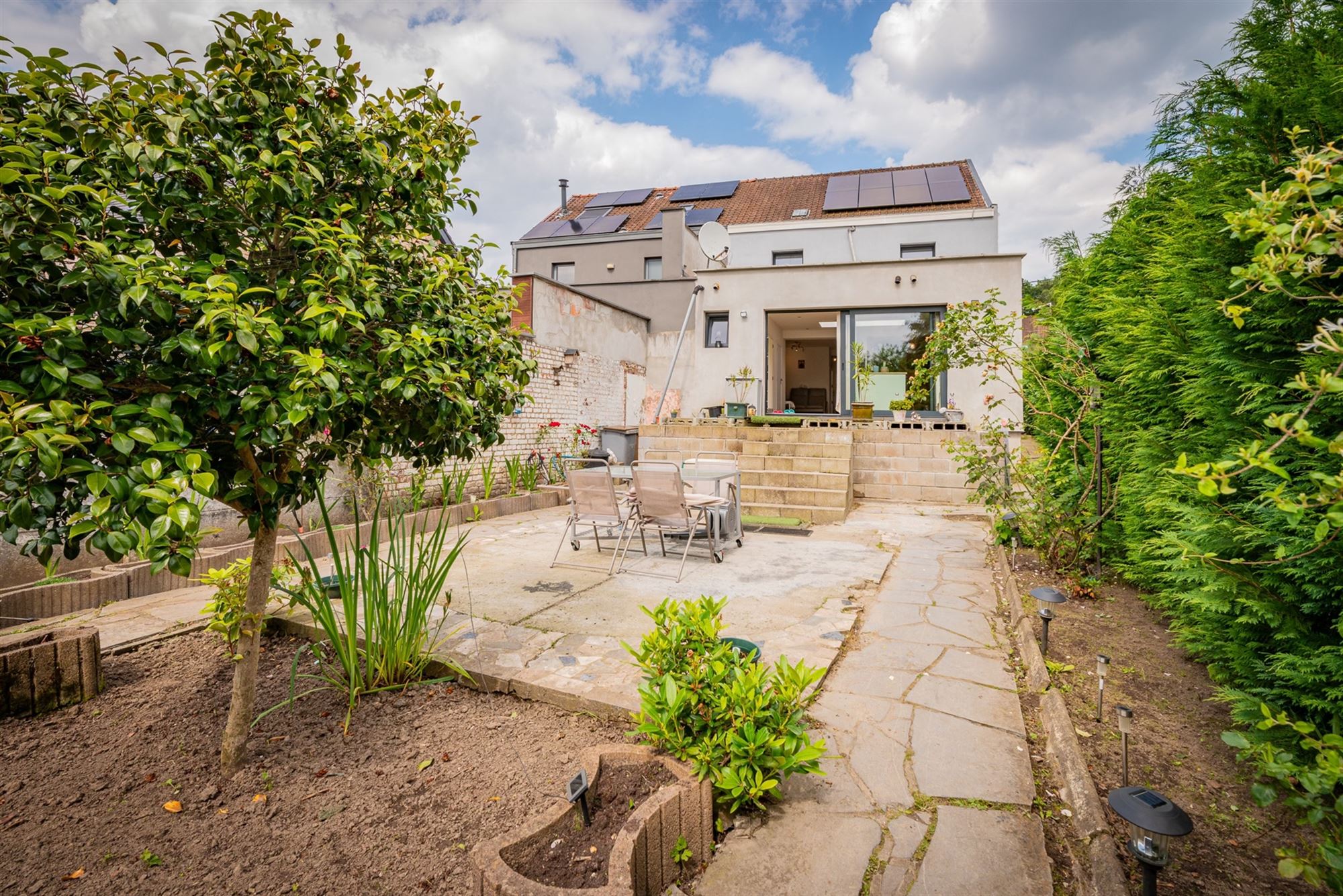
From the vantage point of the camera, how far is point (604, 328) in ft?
41.6

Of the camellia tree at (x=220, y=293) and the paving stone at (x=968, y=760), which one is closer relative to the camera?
the camellia tree at (x=220, y=293)

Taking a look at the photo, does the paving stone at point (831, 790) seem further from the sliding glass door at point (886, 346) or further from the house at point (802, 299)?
the sliding glass door at point (886, 346)

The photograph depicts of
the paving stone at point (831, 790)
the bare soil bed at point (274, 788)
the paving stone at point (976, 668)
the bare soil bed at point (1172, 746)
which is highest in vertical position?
the bare soil bed at point (274, 788)

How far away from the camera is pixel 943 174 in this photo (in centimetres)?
1750

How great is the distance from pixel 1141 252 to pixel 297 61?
16.0 ft

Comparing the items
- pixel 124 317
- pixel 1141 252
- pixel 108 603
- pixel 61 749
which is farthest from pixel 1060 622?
pixel 108 603

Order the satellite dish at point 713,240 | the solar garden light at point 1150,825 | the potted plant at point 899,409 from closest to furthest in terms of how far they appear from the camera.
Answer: the solar garden light at point 1150,825 → the potted plant at point 899,409 → the satellite dish at point 713,240

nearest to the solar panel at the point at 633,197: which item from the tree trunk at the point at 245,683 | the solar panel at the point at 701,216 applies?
the solar panel at the point at 701,216

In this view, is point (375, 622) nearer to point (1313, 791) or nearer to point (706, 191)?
point (1313, 791)

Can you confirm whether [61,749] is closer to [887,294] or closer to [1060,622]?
[1060,622]

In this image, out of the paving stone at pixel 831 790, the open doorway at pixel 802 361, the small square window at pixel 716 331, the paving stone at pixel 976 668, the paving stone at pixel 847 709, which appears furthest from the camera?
the open doorway at pixel 802 361

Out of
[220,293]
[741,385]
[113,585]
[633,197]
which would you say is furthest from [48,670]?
[633,197]

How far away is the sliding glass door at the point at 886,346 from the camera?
40.7ft

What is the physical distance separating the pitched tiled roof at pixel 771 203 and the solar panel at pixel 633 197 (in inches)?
6.0
